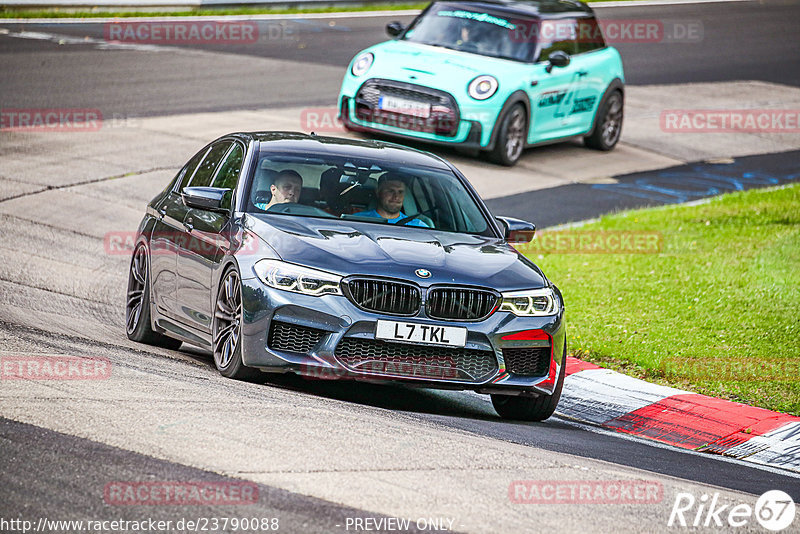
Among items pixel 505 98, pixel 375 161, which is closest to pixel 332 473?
pixel 375 161

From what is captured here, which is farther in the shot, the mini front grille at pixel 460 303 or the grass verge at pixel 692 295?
the grass verge at pixel 692 295

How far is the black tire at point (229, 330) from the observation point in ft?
25.1

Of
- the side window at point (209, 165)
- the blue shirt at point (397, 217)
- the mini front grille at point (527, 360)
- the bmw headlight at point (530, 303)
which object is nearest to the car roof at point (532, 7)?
the side window at point (209, 165)

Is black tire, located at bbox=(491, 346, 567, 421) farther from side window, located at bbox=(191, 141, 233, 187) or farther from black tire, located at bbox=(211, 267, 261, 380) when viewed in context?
side window, located at bbox=(191, 141, 233, 187)

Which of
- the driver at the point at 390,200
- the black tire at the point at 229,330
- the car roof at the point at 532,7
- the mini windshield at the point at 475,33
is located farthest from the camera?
the car roof at the point at 532,7

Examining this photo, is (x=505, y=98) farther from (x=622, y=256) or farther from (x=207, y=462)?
(x=207, y=462)

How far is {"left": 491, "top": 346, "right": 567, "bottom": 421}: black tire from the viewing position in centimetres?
808

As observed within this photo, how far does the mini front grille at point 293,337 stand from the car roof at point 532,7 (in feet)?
40.5

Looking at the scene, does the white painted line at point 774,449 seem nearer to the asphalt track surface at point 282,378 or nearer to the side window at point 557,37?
the asphalt track surface at point 282,378

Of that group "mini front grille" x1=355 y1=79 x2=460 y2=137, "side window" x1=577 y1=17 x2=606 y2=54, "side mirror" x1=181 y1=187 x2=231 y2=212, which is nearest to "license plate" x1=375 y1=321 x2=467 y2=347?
"side mirror" x1=181 y1=187 x2=231 y2=212

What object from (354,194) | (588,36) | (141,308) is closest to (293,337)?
(354,194)

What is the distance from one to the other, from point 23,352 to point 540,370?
3.01 metres

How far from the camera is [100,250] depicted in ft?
40.6

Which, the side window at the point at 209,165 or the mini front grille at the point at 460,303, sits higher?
the side window at the point at 209,165
